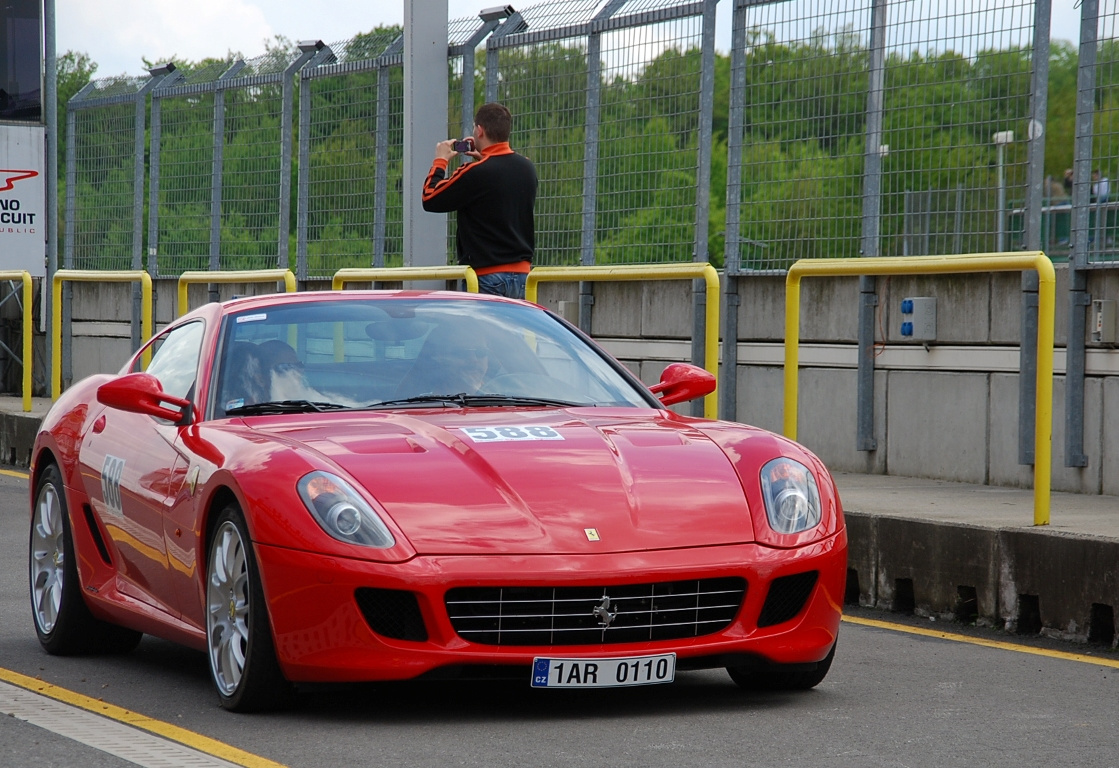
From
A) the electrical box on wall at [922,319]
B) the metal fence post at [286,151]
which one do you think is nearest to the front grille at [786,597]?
the electrical box on wall at [922,319]

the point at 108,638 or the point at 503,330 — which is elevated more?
the point at 503,330

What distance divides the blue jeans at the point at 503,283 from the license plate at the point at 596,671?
6378 millimetres

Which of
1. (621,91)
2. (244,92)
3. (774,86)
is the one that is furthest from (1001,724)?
(244,92)

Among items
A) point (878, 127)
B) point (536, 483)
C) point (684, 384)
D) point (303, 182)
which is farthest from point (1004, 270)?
point (303, 182)

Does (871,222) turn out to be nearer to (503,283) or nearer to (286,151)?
(503,283)

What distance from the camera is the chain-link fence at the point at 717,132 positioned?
1073 centimetres

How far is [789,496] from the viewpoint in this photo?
19.1 ft

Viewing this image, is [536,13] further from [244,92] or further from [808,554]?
[808,554]

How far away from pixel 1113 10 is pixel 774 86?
118 inches

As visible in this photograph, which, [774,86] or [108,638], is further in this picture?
[774,86]

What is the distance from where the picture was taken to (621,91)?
14.0 metres

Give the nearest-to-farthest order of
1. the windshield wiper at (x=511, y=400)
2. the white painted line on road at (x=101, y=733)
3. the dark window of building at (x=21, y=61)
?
1. the white painted line on road at (x=101, y=733)
2. the windshield wiper at (x=511, y=400)
3. the dark window of building at (x=21, y=61)

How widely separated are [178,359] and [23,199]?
15.1 m

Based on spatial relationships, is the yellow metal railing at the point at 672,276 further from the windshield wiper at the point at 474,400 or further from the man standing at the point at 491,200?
the windshield wiper at the point at 474,400
